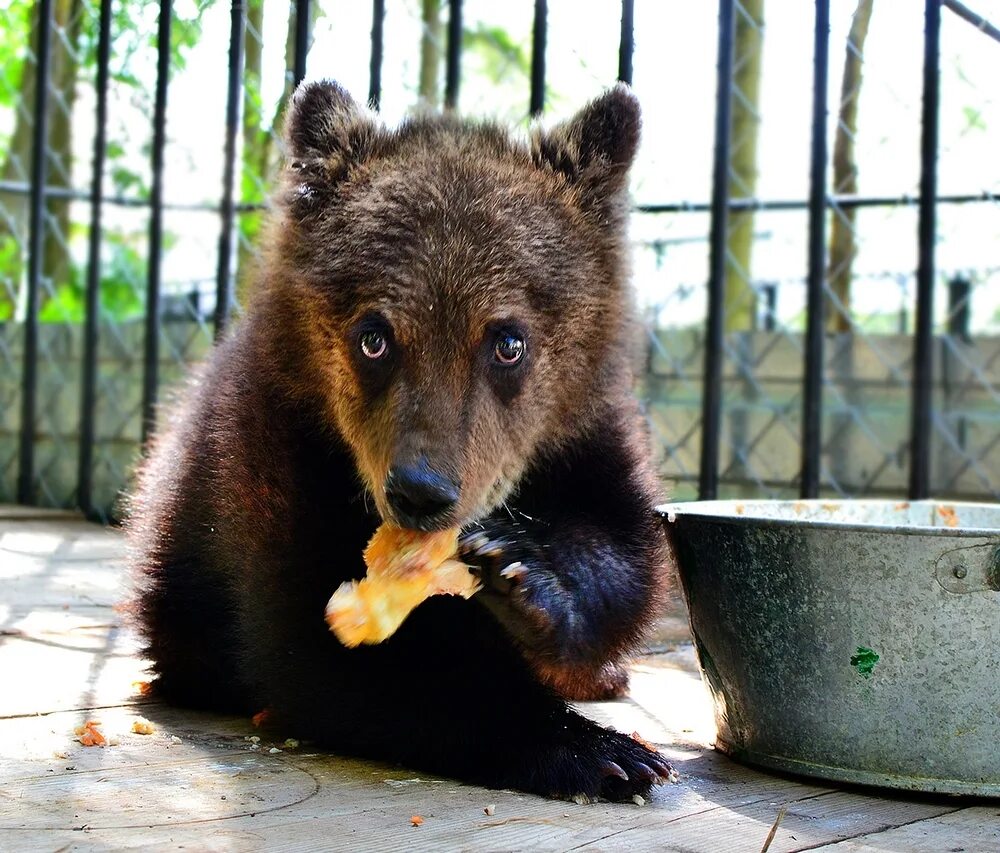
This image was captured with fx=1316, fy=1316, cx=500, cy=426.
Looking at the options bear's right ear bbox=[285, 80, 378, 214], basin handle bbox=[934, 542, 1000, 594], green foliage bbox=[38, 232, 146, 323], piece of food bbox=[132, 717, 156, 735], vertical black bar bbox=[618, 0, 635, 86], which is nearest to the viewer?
basin handle bbox=[934, 542, 1000, 594]

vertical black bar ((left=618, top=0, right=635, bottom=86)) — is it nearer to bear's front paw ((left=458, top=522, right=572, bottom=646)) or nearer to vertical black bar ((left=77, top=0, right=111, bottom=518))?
bear's front paw ((left=458, top=522, right=572, bottom=646))

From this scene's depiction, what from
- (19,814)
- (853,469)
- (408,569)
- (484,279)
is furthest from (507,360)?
(853,469)

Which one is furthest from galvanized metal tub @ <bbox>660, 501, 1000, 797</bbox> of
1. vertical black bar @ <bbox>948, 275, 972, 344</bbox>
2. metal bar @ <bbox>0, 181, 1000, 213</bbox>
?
vertical black bar @ <bbox>948, 275, 972, 344</bbox>

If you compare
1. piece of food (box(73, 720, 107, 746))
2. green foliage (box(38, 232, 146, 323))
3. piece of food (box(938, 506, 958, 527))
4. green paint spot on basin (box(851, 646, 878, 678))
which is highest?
green foliage (box(38, 232, 146, 323))

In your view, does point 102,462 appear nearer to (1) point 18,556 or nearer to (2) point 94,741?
(1) point 18,556

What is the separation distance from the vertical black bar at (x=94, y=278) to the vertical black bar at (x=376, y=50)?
5.09 feet

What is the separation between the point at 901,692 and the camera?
2.50 metres

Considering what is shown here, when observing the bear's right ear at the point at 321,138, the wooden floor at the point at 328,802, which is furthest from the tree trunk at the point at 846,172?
the wooden floor at the point at 328,802

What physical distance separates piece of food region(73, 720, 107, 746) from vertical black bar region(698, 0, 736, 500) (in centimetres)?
268

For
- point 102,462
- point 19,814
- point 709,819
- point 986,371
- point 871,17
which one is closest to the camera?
point 19,814

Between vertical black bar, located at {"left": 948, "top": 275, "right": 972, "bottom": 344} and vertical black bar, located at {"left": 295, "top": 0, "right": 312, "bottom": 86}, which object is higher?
vertical black bar, located at {"left": 295, "top": 0, "right": 312, "bottom": 86}

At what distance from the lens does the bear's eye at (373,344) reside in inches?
114

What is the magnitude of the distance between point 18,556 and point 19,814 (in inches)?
130

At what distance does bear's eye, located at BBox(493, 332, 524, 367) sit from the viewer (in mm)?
2979
